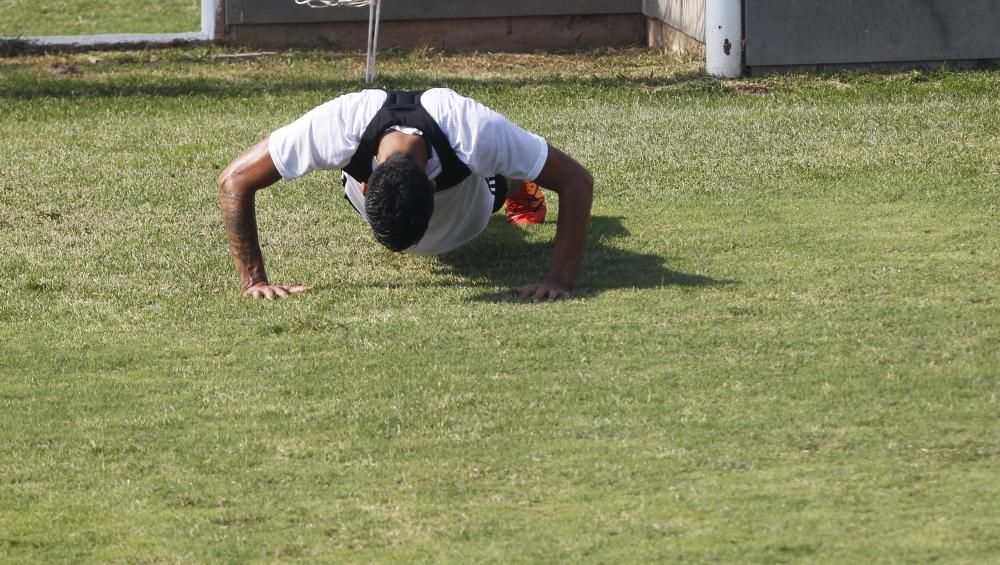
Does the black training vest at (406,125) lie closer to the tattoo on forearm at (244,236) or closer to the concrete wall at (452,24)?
the tattoo on forearm at (244,236)

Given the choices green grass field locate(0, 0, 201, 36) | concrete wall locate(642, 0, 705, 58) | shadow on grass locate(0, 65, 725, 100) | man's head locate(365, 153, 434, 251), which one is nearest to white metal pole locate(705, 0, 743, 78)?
shadow on grass locate(0, 65, 725, 100)

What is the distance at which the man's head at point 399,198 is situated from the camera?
5.25m

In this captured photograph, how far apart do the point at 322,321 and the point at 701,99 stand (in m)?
5.63

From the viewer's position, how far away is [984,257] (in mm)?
6262

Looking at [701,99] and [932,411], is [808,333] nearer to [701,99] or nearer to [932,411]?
[932,411]

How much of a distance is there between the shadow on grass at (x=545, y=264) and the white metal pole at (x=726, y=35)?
15.0 feet

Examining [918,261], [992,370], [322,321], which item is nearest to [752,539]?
[992,370]

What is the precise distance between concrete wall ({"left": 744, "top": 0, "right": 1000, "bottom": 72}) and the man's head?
22.0ft

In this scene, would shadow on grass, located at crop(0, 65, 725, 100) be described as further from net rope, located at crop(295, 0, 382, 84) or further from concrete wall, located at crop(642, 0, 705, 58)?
concrete wall, located at crop(642, 0, 705, 58)

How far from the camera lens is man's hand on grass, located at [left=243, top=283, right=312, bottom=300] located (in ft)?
19.9

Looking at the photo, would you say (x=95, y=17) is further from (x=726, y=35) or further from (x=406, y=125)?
(x=406, y=125)

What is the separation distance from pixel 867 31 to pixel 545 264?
5.95 m

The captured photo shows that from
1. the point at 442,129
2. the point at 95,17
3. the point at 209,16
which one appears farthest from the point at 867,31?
the point at 95,17

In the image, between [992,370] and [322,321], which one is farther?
[322,321]
